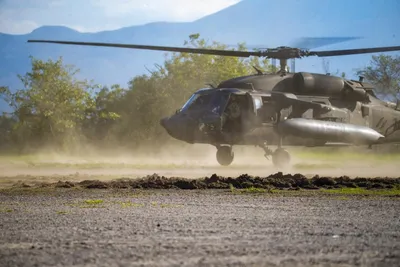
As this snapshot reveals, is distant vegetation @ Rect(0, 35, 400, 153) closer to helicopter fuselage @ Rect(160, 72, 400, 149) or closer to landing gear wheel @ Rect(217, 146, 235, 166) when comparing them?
helicopter fuselage @ Rect(160, 72, 400, 149)

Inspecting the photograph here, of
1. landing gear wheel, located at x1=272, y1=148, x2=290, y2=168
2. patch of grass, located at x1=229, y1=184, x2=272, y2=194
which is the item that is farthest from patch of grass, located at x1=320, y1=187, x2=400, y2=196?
landing gear wheel, located at x1=272, y1=148, x2=290, y2=168

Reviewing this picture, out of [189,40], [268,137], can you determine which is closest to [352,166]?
[268,137]

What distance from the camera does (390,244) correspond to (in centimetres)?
691

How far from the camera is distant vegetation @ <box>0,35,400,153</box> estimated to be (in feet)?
135

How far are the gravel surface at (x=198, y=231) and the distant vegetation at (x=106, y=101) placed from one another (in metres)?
26.2

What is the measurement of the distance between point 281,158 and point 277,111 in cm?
166

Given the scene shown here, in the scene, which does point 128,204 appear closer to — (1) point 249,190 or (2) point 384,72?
(1) point 249,190

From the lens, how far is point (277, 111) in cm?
2162

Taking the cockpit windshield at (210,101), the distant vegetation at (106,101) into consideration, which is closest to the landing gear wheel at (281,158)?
the cockpit windshield at (210,101)

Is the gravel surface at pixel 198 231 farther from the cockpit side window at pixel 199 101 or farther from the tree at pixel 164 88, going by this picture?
the tree at pixel 164 88

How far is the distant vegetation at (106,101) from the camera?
41.2 metres

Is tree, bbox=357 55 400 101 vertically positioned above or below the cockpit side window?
above

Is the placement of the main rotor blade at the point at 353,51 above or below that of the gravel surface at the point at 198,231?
above

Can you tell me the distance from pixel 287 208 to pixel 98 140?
3586 centimetres
